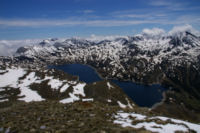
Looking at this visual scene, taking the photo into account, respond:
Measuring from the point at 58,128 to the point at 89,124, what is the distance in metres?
2.95

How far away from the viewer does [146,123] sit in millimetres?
17047

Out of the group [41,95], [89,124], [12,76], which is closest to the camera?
[89,124]

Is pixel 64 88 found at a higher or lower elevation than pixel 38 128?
lower

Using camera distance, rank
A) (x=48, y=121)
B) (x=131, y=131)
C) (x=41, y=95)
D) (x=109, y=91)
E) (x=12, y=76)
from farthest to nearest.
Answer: (x=12, y=76)
(x=109, y=91)
(x=41, y=95)
(x=48, y=121)
(x=131, y=131)

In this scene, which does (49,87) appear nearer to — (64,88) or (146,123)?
(64,88)

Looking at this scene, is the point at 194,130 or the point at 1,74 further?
the point at 1,74

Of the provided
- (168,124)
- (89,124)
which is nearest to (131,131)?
(89,124)

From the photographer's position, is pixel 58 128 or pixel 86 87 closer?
pixel 58 128

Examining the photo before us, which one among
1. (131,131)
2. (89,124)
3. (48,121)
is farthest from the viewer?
(48,121)

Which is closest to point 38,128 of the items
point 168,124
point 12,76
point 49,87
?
point 168,124

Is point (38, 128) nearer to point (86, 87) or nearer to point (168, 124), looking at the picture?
point (168, 124)

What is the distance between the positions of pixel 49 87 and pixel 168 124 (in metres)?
122

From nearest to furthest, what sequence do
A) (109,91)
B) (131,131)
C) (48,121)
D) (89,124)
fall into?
(131,131)
(89,124)
(48,121)
(109,91)

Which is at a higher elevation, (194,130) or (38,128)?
(38,128)
